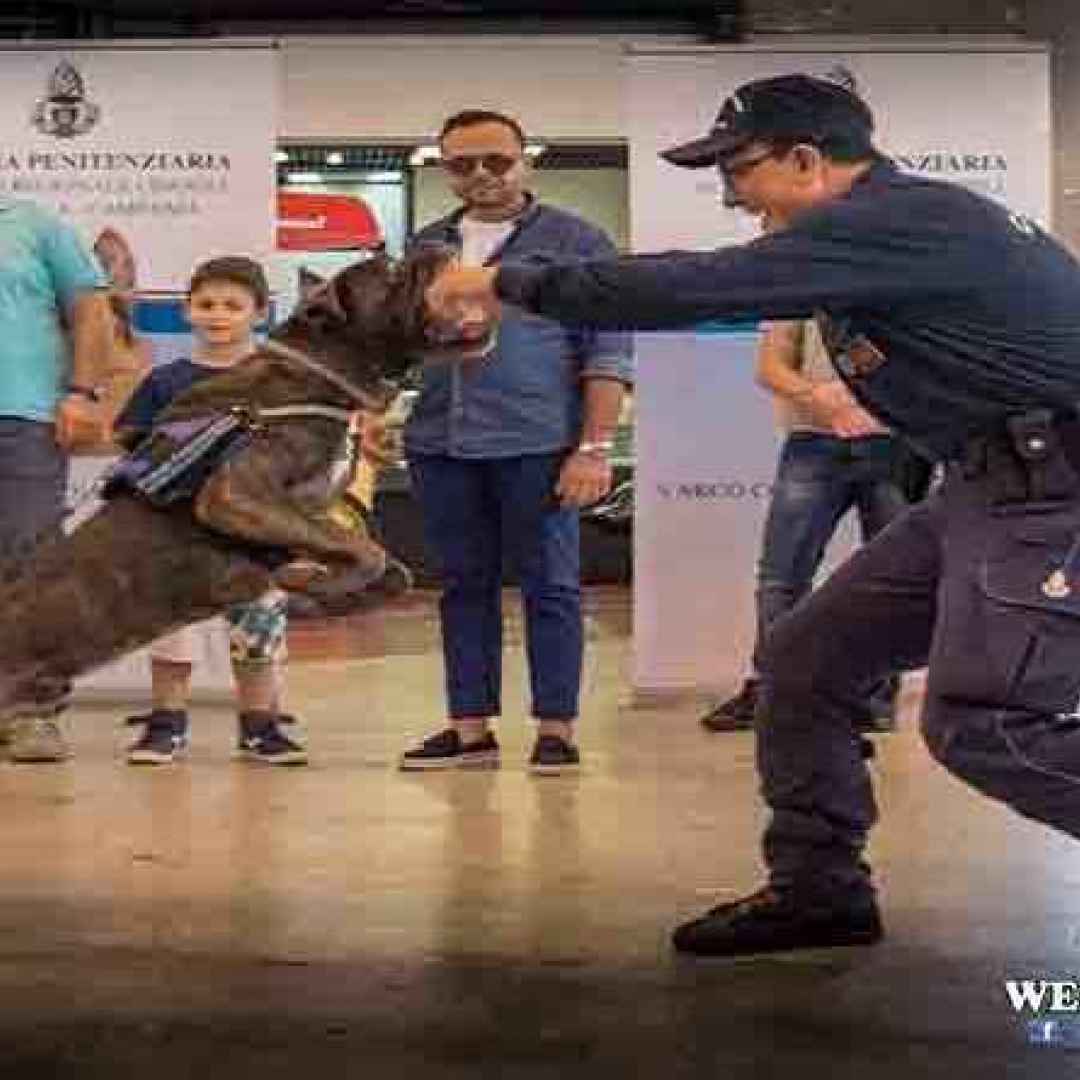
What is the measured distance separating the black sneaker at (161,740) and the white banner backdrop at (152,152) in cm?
64

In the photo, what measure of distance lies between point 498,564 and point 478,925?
1.51 metres

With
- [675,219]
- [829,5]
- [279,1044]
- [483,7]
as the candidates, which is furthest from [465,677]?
[483,7]

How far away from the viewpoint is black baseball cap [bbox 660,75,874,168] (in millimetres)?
2881

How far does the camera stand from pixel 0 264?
4551 mm

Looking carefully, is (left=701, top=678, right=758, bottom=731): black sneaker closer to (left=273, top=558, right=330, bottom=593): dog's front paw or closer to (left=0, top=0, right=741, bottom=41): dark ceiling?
(left=273, top=558, right=330, bottom=593): dog's front paw

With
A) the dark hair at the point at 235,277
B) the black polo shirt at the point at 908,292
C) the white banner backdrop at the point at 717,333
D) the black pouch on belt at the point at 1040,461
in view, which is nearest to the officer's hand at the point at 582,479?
the dark hair at the point at 235,277

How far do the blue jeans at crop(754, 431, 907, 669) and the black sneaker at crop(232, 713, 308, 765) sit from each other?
1.19 m

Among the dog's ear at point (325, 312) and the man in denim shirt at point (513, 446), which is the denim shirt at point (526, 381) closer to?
the man in denim shirt at point (513, 446)

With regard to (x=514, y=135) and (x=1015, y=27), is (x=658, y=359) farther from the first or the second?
(x=1015, y=27)

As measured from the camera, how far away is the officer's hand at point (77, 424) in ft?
13.5

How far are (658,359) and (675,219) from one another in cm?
39

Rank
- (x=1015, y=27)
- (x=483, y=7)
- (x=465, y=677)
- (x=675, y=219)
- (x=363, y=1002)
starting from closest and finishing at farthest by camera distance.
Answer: (x=363, y=1002)
(x=465, y=677)
(x=675, y=219)
(x=1015, y=27)
(x=483, y=7)

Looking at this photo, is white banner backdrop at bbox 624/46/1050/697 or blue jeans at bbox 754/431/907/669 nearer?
blue jeans at bbox 754/431/907/669

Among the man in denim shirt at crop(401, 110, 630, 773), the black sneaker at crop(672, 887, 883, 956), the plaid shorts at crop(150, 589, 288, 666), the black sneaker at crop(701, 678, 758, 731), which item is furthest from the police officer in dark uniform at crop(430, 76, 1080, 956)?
the black sneaker at crop(701, 678, 758, 731)
